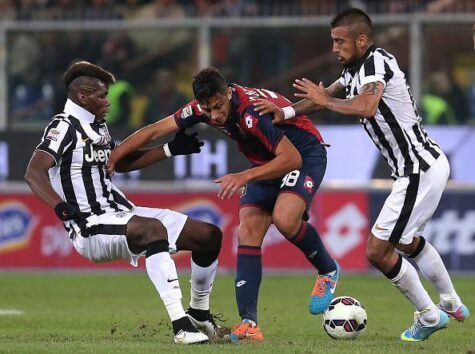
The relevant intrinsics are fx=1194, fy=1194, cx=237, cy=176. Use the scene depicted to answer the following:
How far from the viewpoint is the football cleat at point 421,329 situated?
29.8 ft

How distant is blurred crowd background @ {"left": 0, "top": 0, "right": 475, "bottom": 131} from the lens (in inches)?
645

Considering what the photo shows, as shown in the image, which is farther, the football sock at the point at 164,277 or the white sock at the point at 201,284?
the white sock at the point at 201,284

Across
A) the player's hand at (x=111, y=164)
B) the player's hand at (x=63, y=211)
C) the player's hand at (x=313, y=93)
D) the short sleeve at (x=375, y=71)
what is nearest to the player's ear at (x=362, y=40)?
the short sleeve at (x=375, y=71)

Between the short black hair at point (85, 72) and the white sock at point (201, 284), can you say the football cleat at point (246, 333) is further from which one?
the short black hair at point (85, 72)

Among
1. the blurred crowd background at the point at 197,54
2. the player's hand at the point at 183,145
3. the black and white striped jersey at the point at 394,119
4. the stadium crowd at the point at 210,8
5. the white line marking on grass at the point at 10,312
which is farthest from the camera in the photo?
the stadium crowd at the point at 210,8

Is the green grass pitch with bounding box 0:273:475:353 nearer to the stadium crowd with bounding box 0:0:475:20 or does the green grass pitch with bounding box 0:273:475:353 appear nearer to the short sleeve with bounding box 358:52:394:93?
the short sleeve with bounding box 358:52:394:93

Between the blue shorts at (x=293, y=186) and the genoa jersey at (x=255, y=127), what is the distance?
0.09m

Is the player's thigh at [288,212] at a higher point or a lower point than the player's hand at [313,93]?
lower

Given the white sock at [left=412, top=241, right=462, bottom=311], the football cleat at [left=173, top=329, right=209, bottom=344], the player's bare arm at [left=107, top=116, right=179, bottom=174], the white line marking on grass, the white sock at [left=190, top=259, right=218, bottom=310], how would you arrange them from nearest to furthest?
the football cleat at [left=173, top=329, right=209, bottom=344] < the white sock at [left=190, top=259, right=218, bottom=310] < the player's bare arm at [left=107, top=116, right=179, bottom=174] < the white sock at [left=412, top=241, right=462, bottom=311] < the white line marking on grass

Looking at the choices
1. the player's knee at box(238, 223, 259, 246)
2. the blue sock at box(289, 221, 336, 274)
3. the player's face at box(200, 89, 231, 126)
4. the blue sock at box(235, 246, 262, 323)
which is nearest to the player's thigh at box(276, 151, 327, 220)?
the blue sock at box(289, 221, 336, 274)

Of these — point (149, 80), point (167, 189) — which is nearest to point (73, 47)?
point (149, 80)

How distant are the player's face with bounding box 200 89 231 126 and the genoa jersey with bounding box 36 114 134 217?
88 cm

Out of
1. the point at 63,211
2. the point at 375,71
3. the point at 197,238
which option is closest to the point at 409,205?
the point at 375,71

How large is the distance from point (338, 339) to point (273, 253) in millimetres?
7024
